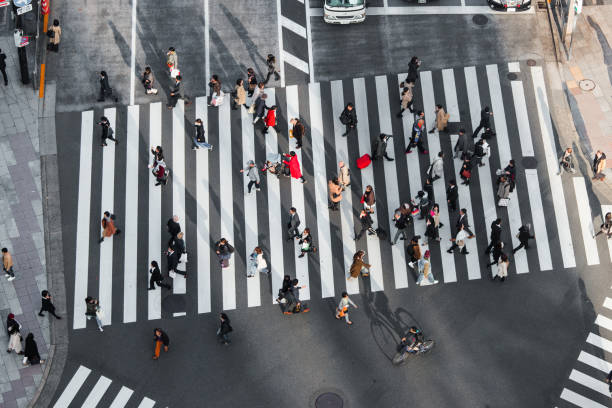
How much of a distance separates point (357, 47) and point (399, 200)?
299 inches

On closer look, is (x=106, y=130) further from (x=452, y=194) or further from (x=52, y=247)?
(x=452, y=194)

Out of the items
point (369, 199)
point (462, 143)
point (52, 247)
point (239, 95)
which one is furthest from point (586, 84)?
point (52, 247)

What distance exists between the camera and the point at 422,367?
90.5 ft

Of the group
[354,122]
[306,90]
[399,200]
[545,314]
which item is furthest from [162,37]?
[545,314]

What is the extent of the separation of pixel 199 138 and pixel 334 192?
18.7 feet

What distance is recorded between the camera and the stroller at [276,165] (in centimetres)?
3066

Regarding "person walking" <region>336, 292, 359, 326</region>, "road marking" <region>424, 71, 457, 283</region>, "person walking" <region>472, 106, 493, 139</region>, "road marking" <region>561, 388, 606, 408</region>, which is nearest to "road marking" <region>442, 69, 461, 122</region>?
"road marking" <region>424, 71, 457, 283</region>

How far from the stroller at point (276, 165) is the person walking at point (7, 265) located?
969cm

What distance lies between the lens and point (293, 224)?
28.9 metres

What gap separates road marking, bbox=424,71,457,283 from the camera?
96.6ft

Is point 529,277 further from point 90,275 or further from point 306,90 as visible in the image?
point 90,275

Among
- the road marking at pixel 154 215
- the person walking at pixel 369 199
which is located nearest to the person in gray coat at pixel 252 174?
the road marking at pixel 154 215

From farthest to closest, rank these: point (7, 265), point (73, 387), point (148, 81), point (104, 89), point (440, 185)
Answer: point (104, 89) < point (148, 81) < point (440, 185) < point (7, 265) < point (73, 387)

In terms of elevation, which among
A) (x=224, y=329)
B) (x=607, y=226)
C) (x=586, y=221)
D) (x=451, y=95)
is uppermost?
(x=451, y=95)
